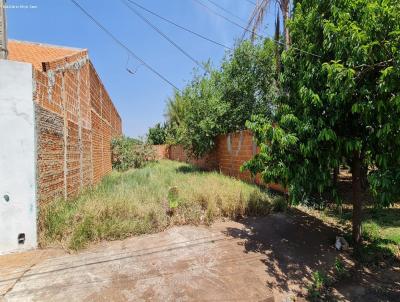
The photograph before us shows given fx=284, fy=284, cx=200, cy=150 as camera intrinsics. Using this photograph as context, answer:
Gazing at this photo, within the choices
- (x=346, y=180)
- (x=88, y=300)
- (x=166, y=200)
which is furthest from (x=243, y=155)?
(x=88, y=300)

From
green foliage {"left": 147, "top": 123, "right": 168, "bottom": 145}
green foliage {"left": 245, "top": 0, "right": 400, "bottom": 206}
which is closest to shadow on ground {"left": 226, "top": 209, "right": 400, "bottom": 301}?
green foliage {"left": 245, "top": 0, "right": 400, "bottom": 206}

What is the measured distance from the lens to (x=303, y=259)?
5.03 metres

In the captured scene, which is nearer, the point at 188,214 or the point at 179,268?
the point at 179,268

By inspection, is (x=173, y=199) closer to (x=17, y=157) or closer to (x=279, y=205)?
(x=279, y=205)

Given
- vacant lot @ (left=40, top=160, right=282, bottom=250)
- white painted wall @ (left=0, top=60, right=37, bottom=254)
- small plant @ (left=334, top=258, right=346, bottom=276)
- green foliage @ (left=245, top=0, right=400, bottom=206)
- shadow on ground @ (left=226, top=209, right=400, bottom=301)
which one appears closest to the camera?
green foliage @ (left=245, top=0, right=400, bottom=206)

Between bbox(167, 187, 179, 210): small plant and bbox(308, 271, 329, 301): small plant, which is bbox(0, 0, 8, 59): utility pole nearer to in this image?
bbox(167, 187, 179, 210): small plant

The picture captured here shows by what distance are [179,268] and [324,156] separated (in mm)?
2882

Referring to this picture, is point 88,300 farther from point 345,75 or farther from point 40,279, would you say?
point 345,75

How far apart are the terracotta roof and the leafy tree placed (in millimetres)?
6869

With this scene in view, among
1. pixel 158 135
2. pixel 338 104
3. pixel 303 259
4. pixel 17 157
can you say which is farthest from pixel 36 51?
A: pixel 158 135

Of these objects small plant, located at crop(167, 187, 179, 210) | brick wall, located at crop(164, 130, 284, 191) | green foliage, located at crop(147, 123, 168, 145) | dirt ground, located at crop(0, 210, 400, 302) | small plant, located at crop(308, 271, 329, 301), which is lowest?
small plant, located at crop(308, 271, 329, 301)

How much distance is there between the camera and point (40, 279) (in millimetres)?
3822

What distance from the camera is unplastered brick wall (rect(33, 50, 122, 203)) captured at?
5146 mm

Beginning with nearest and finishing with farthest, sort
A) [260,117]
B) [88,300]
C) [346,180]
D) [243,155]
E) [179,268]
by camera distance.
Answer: [88,300]
[179,268]
[260,117]
[243,155]
[346,180]
